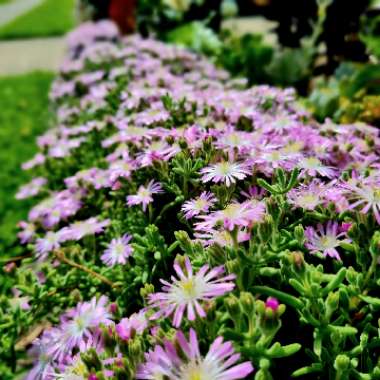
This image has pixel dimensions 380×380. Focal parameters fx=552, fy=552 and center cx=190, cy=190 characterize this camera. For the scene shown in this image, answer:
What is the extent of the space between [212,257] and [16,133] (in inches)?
159

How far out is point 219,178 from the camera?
1119 millimetres

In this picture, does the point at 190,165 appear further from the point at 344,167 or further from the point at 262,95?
the point at 262,95

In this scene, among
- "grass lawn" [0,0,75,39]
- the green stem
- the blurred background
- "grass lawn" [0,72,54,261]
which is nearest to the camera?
the green stem

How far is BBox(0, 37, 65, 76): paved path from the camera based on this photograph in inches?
296

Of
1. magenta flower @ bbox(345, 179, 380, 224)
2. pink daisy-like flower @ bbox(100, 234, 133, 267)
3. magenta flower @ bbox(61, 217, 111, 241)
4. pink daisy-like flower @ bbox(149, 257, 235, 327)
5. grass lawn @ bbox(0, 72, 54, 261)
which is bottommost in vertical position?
grass lawn @ bbox(0, 72, 54, 261)

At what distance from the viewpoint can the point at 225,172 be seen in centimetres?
115

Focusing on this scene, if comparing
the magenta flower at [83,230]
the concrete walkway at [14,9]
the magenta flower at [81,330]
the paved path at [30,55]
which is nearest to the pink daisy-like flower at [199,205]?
the magenta flower at [81,330]

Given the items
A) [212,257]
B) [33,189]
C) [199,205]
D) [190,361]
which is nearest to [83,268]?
[199,205]

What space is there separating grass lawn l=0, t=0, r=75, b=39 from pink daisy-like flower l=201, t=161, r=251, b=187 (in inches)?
379

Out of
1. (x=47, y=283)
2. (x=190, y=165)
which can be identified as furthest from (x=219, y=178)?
(x=47, y=283)

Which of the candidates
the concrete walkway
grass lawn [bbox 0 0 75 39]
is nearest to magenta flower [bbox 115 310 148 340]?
grass lawn [bbox 0 0 75 39]

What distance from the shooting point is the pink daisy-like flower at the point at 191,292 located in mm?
826

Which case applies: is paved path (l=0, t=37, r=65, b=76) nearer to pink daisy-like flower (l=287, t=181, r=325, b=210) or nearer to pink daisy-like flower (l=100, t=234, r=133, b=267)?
pink daisy-like flower (l=100, t=234, r=133, b=267)

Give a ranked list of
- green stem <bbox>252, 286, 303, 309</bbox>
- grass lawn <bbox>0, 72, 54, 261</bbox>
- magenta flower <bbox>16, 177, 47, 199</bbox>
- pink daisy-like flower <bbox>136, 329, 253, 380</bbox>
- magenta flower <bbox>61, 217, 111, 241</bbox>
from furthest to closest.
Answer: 1. grass lawn <bbox>0, 72, 54, 261</bbox>
2. magenta flower <bbox>16, 177, 47, 199</bbox>
3. magenta flower <bbox>61, 217, 111, 241</bbox>
4. green stem <bbox>252, 286, 303, 309</bbox>
5. pink daisy-like flower <bbox>136, 329, 253, 380</bbox>
